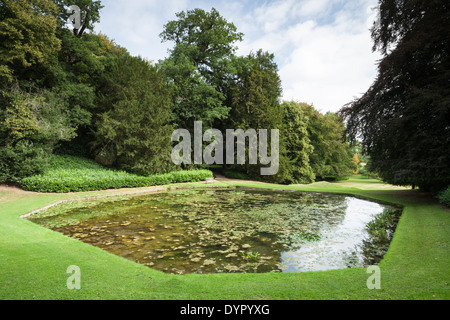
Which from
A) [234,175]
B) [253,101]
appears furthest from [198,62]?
[234,175]

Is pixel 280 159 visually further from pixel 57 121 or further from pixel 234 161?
pixel 57 121

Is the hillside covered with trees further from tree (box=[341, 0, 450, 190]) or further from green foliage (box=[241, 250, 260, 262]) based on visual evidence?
green foliage (box=[241, 250, 260, 262])

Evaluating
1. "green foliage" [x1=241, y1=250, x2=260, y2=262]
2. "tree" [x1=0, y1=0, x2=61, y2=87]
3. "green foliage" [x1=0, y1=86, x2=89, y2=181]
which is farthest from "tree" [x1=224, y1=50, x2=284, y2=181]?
"green foliage" [x1=241, y1=250, x2=260, y2=262]

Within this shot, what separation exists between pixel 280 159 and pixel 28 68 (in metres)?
22.0

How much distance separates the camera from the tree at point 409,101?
10.6 meters

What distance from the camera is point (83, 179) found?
550 inches

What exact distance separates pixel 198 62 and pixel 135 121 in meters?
12.0

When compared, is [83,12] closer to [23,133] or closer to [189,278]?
[23,133]

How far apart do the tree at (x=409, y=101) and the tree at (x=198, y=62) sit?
45.6 ft

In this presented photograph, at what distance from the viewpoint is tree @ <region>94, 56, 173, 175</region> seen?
728 inches

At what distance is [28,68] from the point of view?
52.0ft

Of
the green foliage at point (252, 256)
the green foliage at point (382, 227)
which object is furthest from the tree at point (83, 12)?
the green foliage at point (382, 227)

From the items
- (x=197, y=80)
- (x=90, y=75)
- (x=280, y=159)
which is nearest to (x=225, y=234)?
(x=280, y=159)

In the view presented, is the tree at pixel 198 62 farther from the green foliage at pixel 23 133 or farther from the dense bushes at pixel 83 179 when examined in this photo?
the green foliage at pixel 23 133
